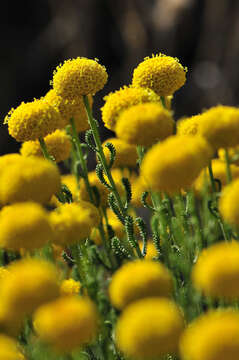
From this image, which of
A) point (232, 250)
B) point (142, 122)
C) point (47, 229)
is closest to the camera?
point (232, 250)

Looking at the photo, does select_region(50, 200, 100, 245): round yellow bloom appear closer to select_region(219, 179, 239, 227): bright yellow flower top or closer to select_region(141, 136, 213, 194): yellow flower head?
select_region(141, 136, 213, 194): yellow flower head

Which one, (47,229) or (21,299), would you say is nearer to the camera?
(21,299)

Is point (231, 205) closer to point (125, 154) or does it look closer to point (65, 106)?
point (65, 106)

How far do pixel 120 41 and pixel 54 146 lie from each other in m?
3.09

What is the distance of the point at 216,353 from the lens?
739 millimetres

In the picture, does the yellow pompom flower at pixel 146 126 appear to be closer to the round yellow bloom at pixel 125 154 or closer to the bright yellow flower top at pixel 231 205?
the bright yellow flower top at pixel 231 205

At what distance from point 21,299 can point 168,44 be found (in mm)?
3733

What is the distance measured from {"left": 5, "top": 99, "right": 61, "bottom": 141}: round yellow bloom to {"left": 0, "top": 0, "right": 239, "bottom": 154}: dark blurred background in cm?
294

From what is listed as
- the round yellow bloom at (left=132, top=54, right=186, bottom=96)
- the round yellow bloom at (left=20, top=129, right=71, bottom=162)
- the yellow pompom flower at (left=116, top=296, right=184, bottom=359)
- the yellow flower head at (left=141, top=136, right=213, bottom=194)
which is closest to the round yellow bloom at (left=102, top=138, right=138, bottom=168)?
the round yellow bloom at (left=20, top=129, right=71, bottom=162)

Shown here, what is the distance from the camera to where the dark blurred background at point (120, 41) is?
14.5ft

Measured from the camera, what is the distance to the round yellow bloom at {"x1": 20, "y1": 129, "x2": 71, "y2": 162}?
1.61 m

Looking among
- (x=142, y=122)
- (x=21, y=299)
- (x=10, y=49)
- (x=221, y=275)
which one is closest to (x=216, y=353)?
(x=221, y=275)

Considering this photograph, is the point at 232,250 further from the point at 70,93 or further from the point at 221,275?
the point at 70,93

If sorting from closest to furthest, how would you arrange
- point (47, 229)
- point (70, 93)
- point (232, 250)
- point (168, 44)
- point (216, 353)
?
point (216, 353)
point (232, 250)
point (47, 229)
point (70, 93)
point (168, 44)
